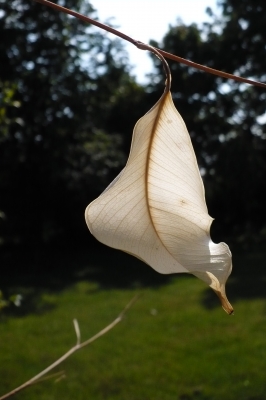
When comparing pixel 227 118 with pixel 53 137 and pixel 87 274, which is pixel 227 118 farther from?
pixel 87 274

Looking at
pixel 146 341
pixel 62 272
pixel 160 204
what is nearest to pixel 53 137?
pixel 62 272

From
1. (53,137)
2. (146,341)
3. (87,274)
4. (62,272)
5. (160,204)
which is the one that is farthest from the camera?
(53,137)

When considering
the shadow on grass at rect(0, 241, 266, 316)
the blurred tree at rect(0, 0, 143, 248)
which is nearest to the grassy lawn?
the shadow on grass at rect(0, 241, 266, 316)

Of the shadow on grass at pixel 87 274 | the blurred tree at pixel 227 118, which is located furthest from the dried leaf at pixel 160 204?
the blurred tree at pixel 227 118

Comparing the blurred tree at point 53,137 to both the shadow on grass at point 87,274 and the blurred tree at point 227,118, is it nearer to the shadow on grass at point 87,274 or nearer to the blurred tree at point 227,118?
the shadow on grass at point 87,274

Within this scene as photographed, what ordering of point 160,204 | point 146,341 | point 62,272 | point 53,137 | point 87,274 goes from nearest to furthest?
1. point 160,204
2. point 146,341
3. point 87,274
4. point 62,272
5. point 53,137

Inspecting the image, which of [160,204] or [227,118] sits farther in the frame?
[227,118]

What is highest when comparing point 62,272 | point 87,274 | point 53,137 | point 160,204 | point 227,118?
point 160,204
